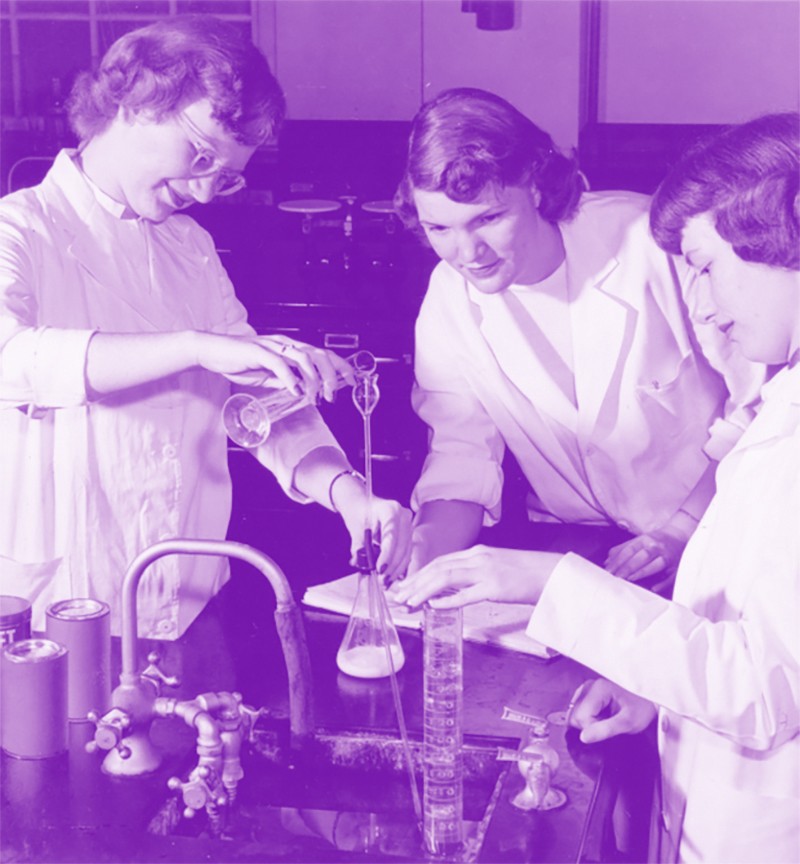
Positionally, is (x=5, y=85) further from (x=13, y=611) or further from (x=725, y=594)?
(x=725, y=594)

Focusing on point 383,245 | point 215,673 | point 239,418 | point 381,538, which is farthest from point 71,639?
point 383,245

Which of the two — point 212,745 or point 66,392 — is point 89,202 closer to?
point 66,392

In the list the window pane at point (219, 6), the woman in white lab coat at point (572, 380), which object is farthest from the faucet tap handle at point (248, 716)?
the window pane at point (219, 6)

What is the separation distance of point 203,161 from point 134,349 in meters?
0.38

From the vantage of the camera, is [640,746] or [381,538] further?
[381,538]

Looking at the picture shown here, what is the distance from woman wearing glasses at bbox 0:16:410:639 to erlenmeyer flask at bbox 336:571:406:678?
17 centimetres

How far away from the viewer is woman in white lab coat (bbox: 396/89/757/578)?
7.86ft

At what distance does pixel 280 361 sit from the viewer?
69.3 inches

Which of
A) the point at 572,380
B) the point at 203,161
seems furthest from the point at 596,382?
the point at 203,161

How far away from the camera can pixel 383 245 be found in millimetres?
4031

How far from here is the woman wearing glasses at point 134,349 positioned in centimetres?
194

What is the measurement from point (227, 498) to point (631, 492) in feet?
2.69

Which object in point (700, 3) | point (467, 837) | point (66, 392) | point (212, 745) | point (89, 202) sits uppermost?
point (700, 3)

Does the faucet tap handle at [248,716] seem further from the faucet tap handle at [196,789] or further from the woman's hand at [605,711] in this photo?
the woman's hand at [605,711]
